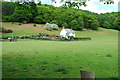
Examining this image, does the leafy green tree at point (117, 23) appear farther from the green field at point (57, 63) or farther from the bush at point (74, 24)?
the green field at point (57, 63)

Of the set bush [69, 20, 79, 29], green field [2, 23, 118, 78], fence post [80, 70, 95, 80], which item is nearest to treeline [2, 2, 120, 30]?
bush [69, 20, 79, 29]

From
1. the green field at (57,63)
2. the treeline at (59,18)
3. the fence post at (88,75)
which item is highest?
the treeline at (59,18)

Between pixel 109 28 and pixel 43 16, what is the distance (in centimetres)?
3977

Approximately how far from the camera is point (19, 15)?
275 ft

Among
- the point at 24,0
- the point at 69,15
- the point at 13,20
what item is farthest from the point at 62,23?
the point at 24,0

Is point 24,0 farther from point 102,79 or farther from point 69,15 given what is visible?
point 69,15

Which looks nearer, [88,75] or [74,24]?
[88,75]

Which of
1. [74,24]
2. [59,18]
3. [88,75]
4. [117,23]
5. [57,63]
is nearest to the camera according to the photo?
[88,75]

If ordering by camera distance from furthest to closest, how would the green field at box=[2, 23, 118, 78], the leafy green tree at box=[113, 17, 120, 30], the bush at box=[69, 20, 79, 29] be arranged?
the leafy green tree at box=[113, 17, 120, 30] → the bush at box=[69, 20, 79, 29] → the green field at box=[2, 23, 118, 78]

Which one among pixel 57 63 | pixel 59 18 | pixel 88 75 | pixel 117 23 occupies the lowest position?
pixel 57 63

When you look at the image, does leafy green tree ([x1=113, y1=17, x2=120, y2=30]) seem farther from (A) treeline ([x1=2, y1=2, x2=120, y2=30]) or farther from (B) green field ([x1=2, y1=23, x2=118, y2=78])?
(B) green field ([x1=2, y1=23, x2=118, y2=78])

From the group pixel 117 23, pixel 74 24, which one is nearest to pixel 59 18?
pixel 74 24

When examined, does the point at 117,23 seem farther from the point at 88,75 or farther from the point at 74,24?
the point at 88,75

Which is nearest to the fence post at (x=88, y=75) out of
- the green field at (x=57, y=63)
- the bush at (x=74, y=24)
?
the green field at (x=57, y=63)
